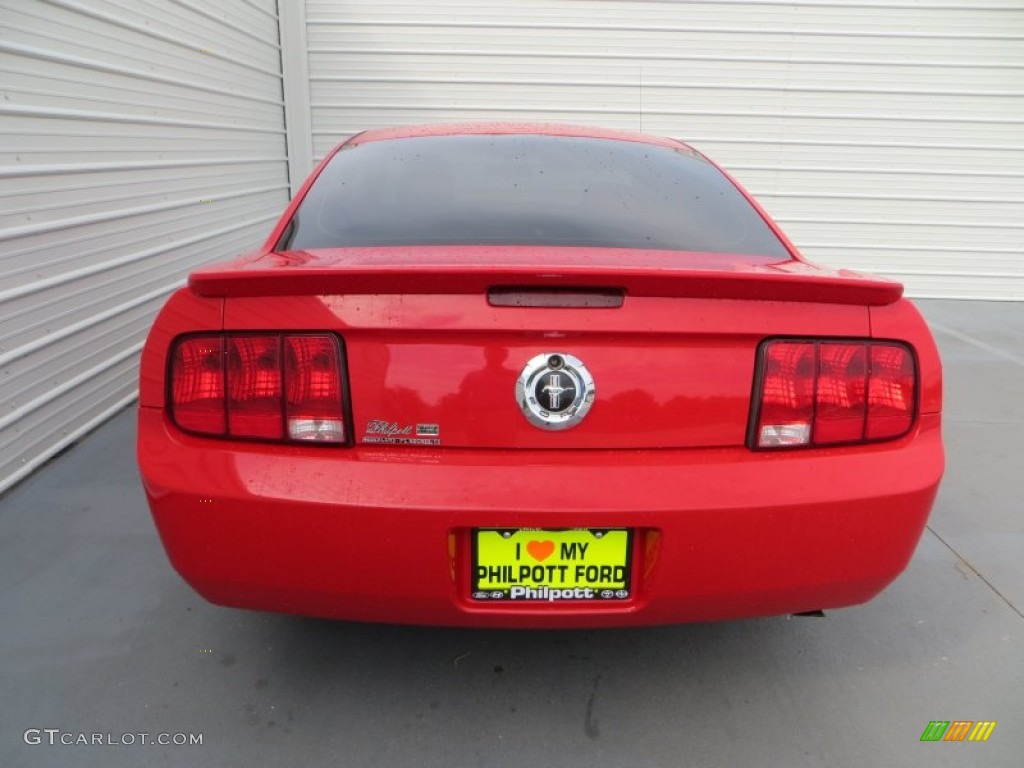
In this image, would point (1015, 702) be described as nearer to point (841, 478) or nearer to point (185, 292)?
point (841, 478)

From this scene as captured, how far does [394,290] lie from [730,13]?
7.18 meters

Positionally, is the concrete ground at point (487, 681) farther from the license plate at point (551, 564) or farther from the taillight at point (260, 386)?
the taillight at point (260, 386)

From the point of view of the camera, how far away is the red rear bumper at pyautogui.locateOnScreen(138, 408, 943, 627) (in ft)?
5.16

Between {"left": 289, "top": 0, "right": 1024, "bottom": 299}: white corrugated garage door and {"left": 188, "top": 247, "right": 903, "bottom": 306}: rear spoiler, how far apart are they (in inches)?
255

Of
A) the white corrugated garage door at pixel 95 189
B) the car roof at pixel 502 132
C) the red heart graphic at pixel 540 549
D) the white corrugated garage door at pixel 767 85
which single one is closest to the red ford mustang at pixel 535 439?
the red heart graphic at pixel 540 549

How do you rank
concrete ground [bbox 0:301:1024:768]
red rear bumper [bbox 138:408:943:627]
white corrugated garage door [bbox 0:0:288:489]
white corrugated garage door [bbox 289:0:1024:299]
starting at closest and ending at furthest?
1. red rear bumper [bbox 138:408:943:627]
2. concrete ground [bbox 0:301:1024:768]
3. white corrugated garage door [bbox 0:0:288:489]
4. white corrugated garage door [bbox 289:0:1024:299]

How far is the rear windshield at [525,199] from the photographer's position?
2.14 meters

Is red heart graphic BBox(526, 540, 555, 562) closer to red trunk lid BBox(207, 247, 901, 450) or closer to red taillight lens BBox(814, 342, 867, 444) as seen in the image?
red trunk lid BBox(207, 247, 901, 450)

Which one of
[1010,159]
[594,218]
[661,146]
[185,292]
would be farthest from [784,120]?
[185,292]

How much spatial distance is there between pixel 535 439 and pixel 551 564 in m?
0.27

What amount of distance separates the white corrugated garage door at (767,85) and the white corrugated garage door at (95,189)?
1973 mm

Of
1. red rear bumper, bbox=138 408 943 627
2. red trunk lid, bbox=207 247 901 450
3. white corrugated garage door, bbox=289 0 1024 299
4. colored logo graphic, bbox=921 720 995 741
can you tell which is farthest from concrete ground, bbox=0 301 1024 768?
white corrugated garage door, bbox=289 0 1024 299

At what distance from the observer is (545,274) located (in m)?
1.56

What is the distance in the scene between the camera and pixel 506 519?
1.57 metres
